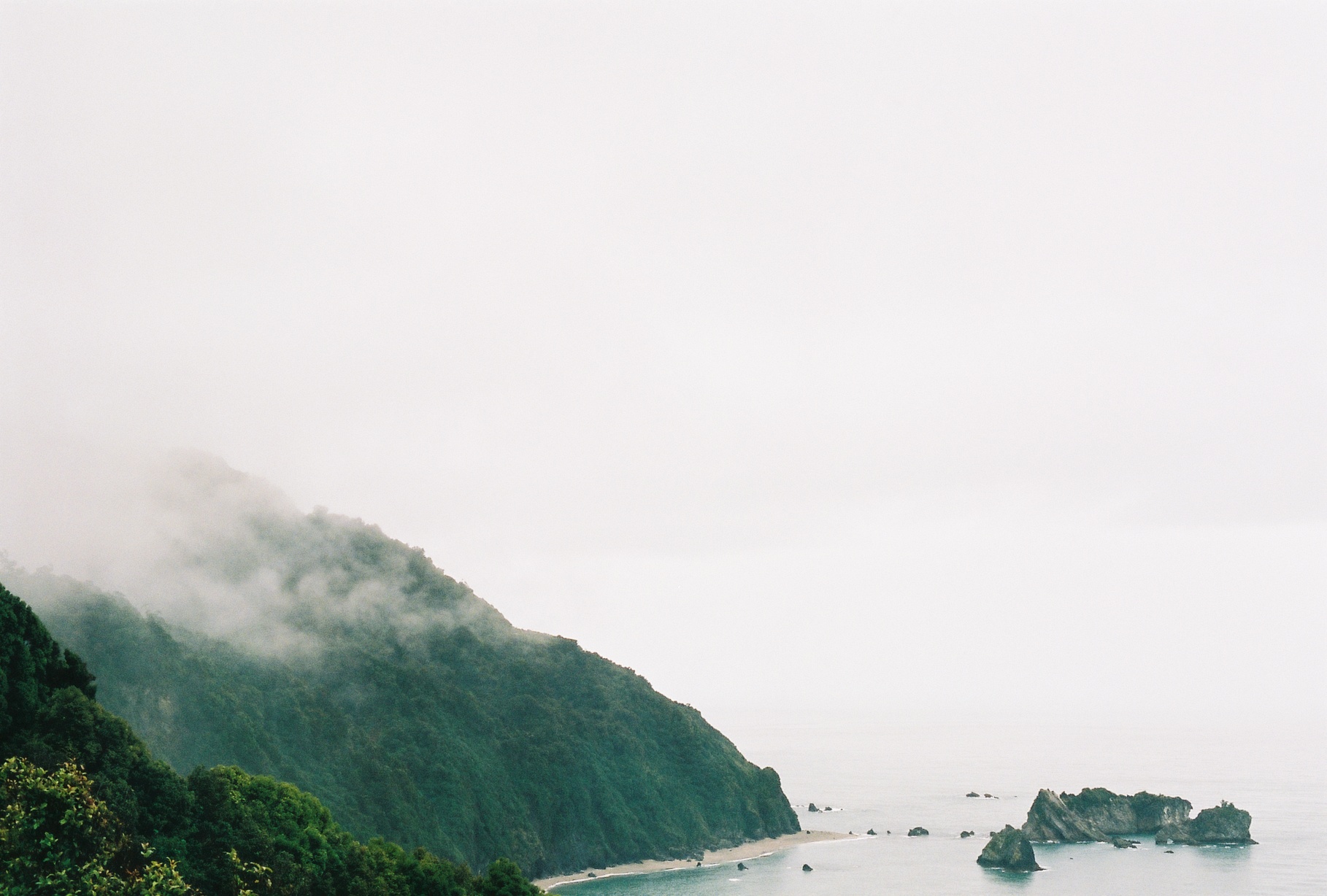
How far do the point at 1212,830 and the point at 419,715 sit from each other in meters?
104

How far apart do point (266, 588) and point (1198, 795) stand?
161 m

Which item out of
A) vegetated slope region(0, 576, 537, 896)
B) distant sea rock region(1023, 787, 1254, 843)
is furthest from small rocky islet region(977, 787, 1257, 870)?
vegetated slope region(0, 576, 537, 896)

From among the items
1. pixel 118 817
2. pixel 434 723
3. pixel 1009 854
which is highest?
pixel 434 723

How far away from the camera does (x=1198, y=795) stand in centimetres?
17388

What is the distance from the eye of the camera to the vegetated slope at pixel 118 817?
35281 millimetres

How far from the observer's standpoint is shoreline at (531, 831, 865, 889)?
115 metres

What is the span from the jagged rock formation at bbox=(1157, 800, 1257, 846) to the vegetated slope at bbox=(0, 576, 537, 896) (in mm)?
110297

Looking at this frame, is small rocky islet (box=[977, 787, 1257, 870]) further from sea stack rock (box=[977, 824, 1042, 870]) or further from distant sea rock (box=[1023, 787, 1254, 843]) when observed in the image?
sea stack rock (box=[977, 824, 1042, 870])

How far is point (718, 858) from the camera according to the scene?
126812 mm

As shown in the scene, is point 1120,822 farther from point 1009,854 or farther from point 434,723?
point 434,723

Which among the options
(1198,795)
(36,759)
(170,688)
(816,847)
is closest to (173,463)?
(170,688)

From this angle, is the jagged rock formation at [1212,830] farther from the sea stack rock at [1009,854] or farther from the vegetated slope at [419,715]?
the vegetated slope at [419,715]

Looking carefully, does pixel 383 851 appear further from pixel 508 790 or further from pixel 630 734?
pixel 630 734

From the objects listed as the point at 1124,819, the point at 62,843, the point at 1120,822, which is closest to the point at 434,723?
the point at 62,843
